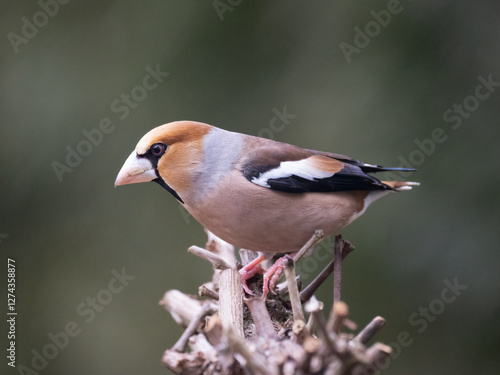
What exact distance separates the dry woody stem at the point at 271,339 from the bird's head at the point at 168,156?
0.47 meters

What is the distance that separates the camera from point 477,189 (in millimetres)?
3273

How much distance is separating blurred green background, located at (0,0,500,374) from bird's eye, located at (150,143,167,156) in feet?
5.21

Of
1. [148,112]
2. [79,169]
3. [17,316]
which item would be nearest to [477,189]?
[148,112]

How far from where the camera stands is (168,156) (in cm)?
223

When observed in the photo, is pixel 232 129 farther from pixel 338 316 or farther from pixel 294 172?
pixel 338 316

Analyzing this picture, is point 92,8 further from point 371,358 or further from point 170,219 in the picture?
point 371,358

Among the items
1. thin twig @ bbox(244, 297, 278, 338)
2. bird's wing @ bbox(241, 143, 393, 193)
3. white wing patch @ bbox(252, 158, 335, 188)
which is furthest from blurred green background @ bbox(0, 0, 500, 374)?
thin twig @ bbox(244, 297, 278, 338)

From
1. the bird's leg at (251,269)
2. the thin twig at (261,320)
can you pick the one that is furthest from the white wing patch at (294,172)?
the thin twig at (261,320)

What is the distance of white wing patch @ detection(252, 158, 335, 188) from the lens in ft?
7.63

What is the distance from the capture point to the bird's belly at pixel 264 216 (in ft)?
7.39

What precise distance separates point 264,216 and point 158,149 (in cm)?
49

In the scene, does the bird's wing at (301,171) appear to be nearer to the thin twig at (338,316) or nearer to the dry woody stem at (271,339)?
the dry woody stem at (271,339)

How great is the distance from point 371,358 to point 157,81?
9.96 feet

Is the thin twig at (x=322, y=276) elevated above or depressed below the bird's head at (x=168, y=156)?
below
